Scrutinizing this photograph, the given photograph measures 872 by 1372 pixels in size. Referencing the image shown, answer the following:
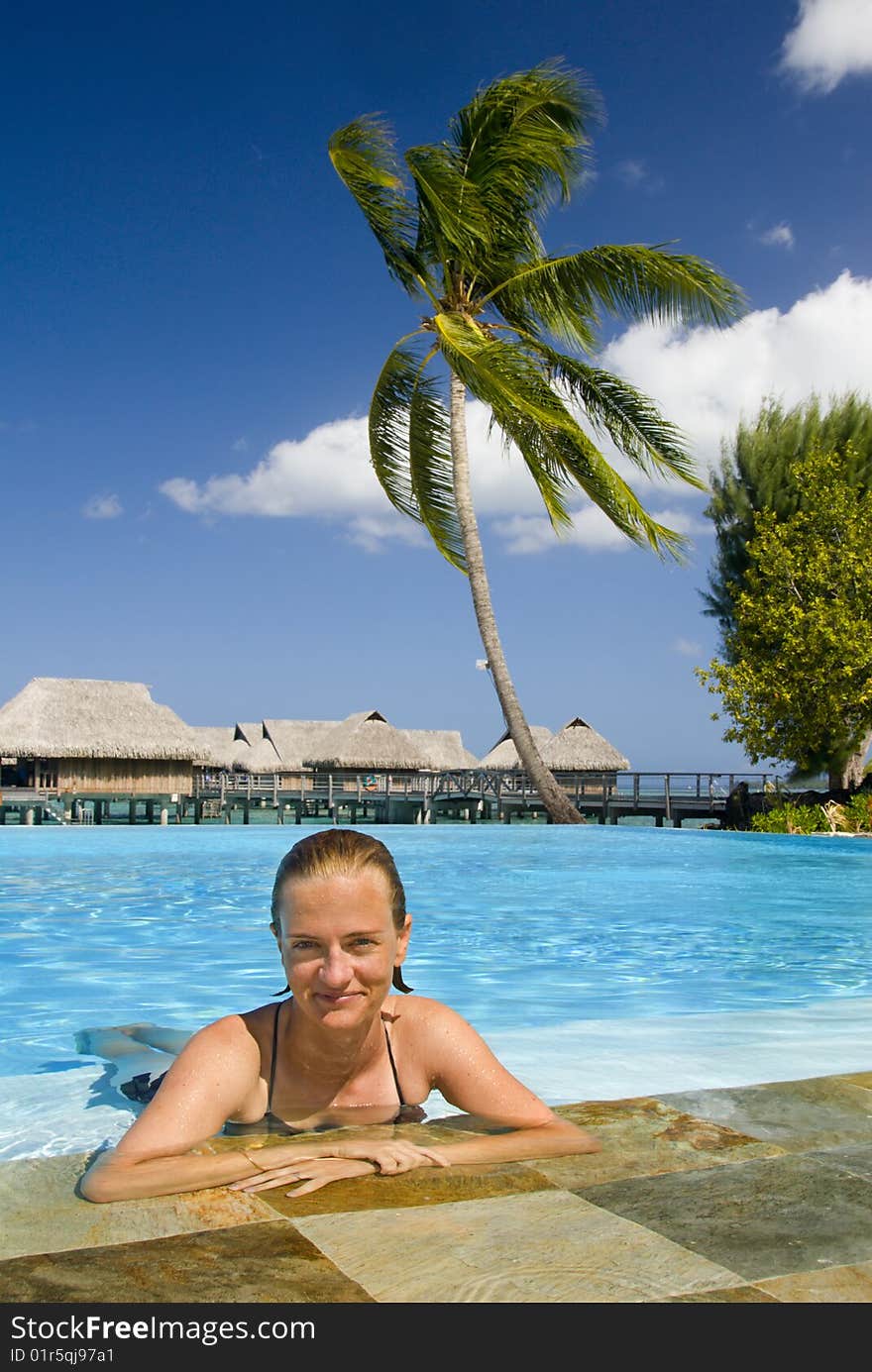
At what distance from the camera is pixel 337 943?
2467 mm

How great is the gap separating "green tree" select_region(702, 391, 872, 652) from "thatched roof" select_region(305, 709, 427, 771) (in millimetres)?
15930

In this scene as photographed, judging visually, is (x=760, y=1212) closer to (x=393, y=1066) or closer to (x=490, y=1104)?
(x=490, y=1104)

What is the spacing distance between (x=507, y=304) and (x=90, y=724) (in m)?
17.7

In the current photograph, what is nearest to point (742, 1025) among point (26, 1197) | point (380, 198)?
point (26, 1197)

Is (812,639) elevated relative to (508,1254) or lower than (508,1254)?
elevated

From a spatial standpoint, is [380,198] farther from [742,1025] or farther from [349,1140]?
[349,1140]

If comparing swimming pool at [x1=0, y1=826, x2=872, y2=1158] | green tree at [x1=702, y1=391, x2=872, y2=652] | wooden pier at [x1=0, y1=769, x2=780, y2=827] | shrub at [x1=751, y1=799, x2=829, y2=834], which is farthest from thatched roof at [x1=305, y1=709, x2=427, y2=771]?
swimming pool at [x1=0, y1=826, x2=872, y2=1158]

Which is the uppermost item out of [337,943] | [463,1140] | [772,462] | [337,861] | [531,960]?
[772,462]

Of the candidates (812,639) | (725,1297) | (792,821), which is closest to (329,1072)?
(725,1297)

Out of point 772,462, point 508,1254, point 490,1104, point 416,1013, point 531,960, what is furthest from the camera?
point 772,462

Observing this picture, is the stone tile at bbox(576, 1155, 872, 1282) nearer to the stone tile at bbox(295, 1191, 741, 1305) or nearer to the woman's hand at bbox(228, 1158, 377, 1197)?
the stone tile at bbox(295, 1191, 741, 1305)

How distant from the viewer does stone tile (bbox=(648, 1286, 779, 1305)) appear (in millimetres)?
1582

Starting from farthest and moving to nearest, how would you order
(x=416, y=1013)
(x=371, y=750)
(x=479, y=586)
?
(x=371, y=750) → (x=479, y=586) → (x=416, y=1013)
